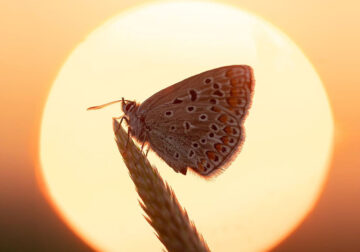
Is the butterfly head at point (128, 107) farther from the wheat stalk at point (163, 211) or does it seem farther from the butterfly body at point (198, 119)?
the wheat stalk at point (163, 211)

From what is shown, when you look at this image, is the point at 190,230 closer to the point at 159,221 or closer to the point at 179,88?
the point at 159,221

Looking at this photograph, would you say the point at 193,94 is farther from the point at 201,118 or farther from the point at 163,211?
the point at 163,211

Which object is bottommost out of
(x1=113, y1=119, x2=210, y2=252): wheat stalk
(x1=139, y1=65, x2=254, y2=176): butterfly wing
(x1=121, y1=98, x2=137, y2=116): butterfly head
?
(x1=113, y1=119, x2=210, y2=252): wheat stalk

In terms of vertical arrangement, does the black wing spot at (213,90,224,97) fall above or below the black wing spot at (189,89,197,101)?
below

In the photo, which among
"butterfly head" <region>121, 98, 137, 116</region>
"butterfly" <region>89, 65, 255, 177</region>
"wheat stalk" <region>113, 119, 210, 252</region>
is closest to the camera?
"wheat stalk" <region>113, 119, 210, 252</region>

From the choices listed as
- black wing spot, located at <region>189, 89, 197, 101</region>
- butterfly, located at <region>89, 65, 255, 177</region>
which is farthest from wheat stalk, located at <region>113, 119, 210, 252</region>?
black wing spot, located at <region>189, 89, 197, 101</region>

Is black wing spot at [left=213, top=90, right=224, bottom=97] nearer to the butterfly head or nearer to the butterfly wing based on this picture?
the butterfly wing
